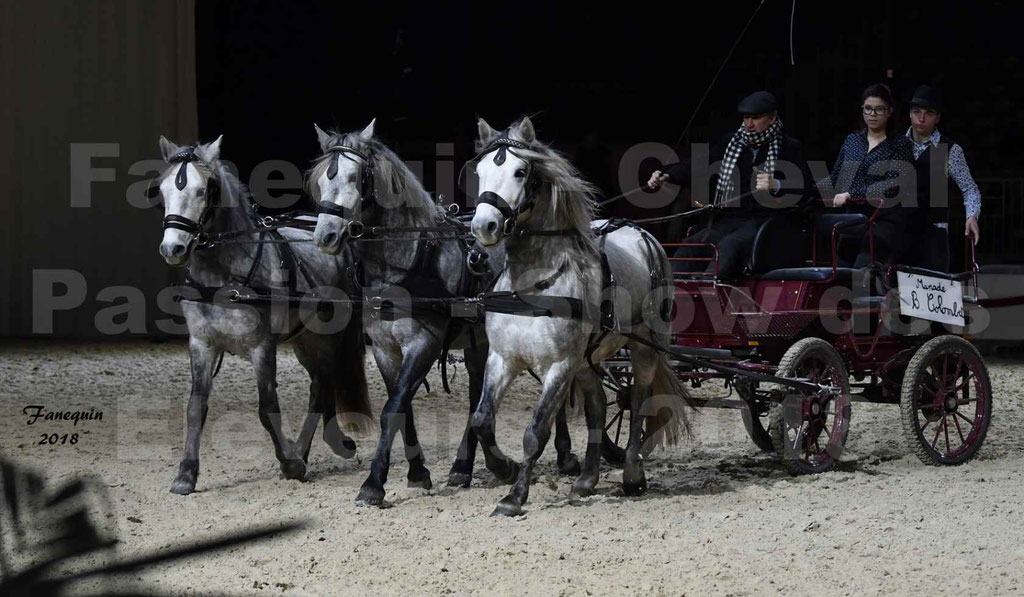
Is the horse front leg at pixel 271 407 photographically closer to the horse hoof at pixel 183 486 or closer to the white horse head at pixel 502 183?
the horse hoof at pixel 183 486

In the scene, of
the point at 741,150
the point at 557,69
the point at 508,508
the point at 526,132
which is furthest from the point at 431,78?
the point at 508,508

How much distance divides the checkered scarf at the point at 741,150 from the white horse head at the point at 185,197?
7.52 feet

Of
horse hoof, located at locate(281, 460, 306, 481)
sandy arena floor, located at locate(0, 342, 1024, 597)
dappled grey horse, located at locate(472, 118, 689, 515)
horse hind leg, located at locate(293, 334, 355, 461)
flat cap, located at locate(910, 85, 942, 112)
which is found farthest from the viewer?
flat cap, located at locate(910, 85, 942, 112)

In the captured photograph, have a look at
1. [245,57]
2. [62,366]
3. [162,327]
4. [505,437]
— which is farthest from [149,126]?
[505,437]

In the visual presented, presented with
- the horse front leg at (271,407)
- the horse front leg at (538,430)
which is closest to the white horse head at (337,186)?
the horse front leg at (271,407)

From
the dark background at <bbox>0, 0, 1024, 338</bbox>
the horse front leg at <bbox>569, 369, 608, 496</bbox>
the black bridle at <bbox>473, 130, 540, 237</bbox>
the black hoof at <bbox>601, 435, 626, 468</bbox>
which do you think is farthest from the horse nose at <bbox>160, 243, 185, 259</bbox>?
the dark background at <bbox>0, 0, 1024, 338</bbox>

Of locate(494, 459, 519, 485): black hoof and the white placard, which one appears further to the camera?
the white placard

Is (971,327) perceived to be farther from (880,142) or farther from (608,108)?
(608,108)

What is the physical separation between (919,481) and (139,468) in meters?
3.42

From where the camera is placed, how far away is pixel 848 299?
4.92 meters

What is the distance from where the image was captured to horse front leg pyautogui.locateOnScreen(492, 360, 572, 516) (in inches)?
156

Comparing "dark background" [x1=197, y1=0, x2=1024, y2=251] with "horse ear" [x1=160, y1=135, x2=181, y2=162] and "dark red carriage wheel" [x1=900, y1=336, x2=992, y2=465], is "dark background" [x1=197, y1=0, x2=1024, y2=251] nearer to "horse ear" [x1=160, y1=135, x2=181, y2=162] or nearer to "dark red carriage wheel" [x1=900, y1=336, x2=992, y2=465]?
"dark red carriage wheel" [x1=900, y1=336, x2=992, y2=465]

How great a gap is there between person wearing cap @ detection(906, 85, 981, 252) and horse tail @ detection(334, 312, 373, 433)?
8.83 ft

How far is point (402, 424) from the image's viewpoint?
14.4 ft
